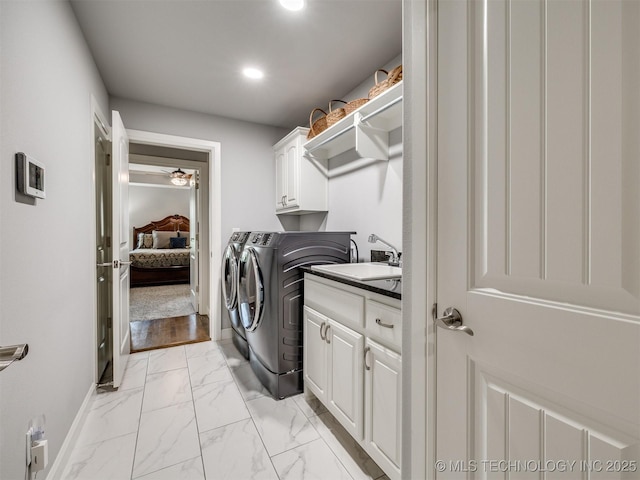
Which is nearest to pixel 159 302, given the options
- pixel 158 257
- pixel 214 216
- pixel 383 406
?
pixel 158 257

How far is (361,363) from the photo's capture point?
1363mm

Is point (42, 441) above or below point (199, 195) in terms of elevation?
below

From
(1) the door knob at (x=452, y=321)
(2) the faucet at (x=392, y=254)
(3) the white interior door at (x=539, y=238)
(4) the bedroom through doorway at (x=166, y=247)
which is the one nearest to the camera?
(3) the white interior door at (x=539, y=238)

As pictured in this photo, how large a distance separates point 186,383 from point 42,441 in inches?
51.7

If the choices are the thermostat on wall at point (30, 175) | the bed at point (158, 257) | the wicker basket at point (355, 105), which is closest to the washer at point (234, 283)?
the wicker basket at point (355, 105)

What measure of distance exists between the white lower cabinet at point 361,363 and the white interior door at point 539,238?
0.98ft

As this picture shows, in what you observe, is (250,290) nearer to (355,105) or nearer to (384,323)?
(384,323)

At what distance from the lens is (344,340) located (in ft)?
4.87

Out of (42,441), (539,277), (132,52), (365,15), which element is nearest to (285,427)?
(42,441)

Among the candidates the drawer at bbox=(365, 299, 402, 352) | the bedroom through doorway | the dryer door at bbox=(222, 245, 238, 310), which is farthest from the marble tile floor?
the bedroom through doorway

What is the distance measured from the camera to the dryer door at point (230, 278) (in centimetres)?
248

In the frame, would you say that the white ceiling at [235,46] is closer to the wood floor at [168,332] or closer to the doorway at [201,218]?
the doorway at [201,218]

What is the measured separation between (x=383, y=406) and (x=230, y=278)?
1.79 meters

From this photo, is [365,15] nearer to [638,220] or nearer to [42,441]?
[638,220]
